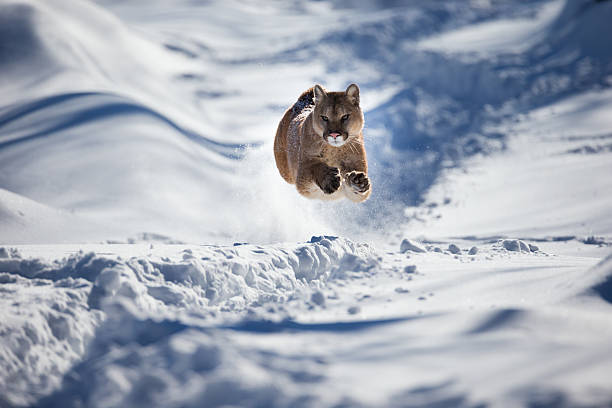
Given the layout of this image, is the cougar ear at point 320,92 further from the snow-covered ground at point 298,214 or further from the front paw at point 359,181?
the snow-covered ground at point 298,214

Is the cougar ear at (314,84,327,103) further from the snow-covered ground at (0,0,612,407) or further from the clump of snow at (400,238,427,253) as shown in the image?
the clump of snow at (400,238,427,253)

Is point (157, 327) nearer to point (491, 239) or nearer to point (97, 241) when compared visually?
point (97, 241)

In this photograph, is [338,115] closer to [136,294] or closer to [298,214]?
[136,294]

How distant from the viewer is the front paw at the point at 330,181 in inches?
169

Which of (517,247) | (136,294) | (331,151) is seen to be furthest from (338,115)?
(517,247)

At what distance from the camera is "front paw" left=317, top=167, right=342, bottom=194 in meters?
4.30

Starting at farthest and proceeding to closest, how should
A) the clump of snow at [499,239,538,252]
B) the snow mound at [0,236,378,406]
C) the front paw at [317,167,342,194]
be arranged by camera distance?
the clump of snow at [499,239,538,252] < the front paw at [317,167,342,194] < the snow mound at [0,236,378,406]

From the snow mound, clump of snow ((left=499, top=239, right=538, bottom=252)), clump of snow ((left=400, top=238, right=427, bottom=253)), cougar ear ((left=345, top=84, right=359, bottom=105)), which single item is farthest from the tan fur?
clump of snow ((left=499, top=239, right=538, bottom=252))

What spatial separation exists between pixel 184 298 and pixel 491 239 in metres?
5.07

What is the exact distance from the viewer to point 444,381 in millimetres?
2719

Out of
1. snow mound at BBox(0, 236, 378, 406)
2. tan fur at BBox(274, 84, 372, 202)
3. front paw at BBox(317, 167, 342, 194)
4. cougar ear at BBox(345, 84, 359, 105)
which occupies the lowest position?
snow mound at BBox(0, 236, 378, 406)

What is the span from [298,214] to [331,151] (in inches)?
98.4

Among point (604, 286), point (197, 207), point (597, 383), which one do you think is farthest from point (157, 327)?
point (197, 207)

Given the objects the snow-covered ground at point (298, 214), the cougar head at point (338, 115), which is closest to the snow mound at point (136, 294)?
the snow-covered ground at point (298, 214)
